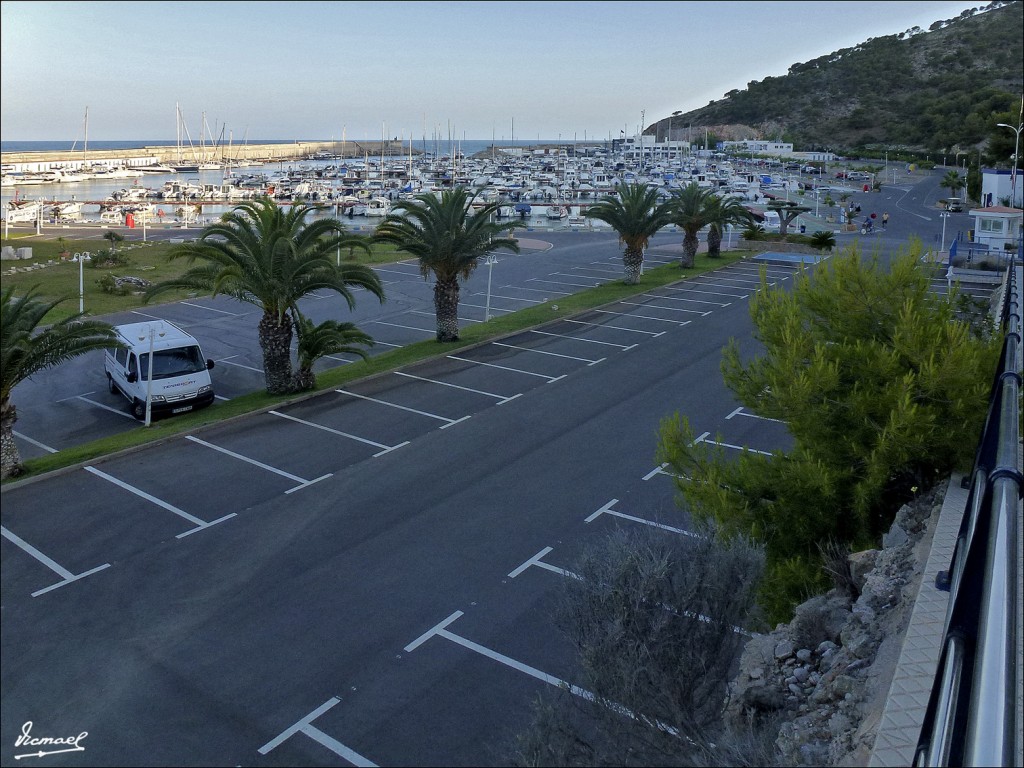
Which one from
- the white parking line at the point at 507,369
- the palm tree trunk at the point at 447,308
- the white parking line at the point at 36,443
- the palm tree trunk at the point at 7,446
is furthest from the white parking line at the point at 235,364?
the palm tree trunk at the point at 7,446

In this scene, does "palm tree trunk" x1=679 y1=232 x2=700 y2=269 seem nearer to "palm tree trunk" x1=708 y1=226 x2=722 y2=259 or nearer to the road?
"palm tree trunk" x1=708 y1=226 x2=722 y2=259

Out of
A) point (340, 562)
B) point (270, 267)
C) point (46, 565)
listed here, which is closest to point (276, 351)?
point (270, 267)

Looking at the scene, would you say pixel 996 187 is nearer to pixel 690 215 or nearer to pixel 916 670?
pixel 690 215

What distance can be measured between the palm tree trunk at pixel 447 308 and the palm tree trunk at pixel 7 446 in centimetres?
1151

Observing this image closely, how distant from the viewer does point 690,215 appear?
36.0m

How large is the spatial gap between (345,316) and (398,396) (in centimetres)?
988

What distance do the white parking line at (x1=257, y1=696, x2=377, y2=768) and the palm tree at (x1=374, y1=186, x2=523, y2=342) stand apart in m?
15.7

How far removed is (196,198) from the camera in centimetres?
7338

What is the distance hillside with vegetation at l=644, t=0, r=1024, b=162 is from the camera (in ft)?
357

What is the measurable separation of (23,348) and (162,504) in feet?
11.0

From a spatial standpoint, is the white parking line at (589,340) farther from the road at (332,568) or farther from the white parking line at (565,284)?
the white parking line at (565,284)

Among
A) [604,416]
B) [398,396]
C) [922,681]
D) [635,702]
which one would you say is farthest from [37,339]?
[922,681]

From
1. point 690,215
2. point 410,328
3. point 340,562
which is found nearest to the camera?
point 340,562

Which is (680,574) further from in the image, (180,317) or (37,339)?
(180,317)
